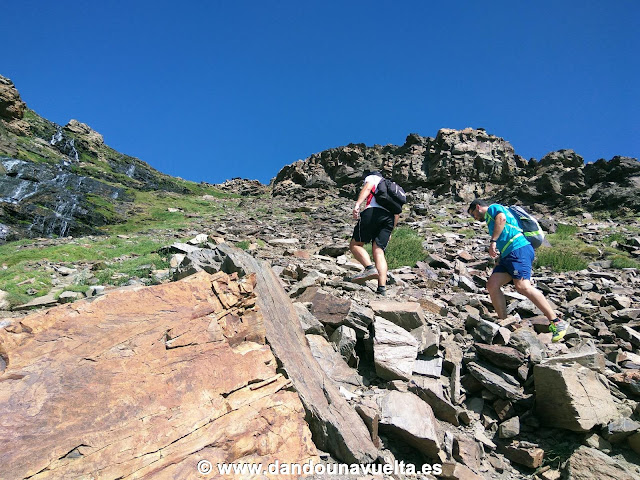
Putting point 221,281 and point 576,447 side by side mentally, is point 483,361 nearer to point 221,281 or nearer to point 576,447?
point 576,447

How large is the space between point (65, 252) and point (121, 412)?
459 inches

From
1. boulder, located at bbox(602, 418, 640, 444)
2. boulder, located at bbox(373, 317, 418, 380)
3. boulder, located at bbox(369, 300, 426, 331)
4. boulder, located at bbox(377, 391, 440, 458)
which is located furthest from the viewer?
boulder, located at bbox(369, 300, 426, 331)

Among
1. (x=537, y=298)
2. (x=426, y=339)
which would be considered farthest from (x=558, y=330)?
(x=426, y=339)

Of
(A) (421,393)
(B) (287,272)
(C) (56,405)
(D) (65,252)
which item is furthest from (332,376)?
(D) (65,252)

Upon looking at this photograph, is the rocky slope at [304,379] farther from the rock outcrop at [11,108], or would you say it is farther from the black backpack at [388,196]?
the rock outcrop at [11,108]

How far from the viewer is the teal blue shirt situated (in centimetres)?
549

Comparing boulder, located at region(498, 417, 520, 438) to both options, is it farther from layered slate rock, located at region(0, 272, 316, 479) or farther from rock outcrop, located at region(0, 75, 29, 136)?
A: rock outcrop, located at region(0, 75, 29, 136)

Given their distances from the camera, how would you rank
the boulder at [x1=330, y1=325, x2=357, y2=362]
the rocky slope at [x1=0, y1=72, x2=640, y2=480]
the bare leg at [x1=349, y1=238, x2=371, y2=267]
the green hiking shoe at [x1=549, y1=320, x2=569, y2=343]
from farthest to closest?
the bare leg at [x1=349, y1=238, x2=371, y2=267] < the green hiking shoe at [x1=549, y1=320, x2=569, y2=343] < the boulder at [x1=330, y1=325, x2=357, y2=362] < the rocky slope at [x1=0, y1=72, x2=640, y2=480]

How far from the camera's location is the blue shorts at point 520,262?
210 inches

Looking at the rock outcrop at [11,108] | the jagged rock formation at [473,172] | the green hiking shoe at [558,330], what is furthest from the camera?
the rock outcrop at [11,108]

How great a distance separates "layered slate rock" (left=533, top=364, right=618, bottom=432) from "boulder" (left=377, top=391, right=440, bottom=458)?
137 cm

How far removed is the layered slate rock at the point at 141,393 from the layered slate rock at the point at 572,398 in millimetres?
2737

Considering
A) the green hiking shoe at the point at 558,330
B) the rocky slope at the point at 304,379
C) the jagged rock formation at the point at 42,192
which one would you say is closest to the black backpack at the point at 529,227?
the green hiking shoe at the point at 558,330

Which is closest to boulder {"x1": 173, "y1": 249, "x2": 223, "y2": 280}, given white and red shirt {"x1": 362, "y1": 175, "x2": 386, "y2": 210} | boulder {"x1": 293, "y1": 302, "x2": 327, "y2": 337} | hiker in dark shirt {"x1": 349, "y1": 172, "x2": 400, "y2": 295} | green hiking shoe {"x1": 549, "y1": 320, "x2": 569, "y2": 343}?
boulder {"x1": 293, "y1": 302, "x2": 327, "y2": 337}
